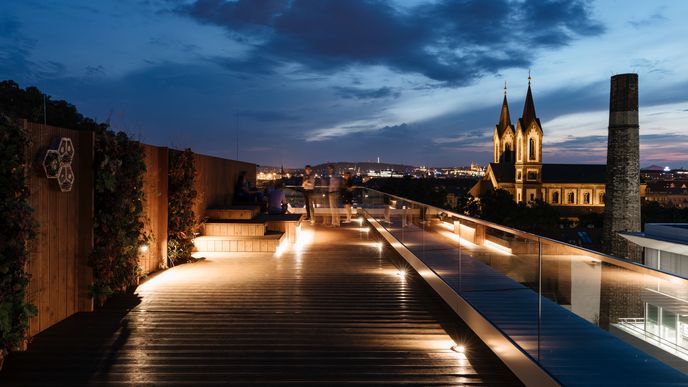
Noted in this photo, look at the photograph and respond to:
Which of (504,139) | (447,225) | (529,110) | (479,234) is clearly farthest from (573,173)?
(479,234)

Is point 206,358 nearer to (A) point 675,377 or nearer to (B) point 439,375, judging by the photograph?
(B) point 439,375

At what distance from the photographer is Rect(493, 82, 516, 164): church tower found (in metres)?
97.3

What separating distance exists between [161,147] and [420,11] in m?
16.6

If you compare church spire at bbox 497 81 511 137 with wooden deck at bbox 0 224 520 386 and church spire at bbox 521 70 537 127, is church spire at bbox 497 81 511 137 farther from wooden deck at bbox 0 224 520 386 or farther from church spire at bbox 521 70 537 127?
wooden deck at bbox 0 224 520 386

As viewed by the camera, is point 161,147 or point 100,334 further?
point 161,147

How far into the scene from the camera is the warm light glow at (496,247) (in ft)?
13.9

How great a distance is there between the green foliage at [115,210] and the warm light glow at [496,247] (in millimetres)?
3955

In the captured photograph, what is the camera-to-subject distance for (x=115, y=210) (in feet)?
17.7

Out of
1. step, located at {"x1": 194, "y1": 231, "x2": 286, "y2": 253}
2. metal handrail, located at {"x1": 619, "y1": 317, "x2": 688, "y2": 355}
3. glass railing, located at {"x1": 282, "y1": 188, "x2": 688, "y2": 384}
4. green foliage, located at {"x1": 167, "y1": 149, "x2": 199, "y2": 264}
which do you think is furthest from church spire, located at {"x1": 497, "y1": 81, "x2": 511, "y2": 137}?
metal handrail, located at {"x1": 619, "y1": 317, "x2": 688, "y2": 355}

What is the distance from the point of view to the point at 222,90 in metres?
23.7

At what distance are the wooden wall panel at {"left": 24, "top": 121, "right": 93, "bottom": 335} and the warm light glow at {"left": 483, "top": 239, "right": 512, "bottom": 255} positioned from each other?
393 centimetres

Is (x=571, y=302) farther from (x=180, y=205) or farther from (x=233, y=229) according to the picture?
(x=233, y=229)

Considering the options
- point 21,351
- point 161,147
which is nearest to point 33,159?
point 21,351

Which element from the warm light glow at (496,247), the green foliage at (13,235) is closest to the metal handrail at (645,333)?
the warm light glow at (496,247)
